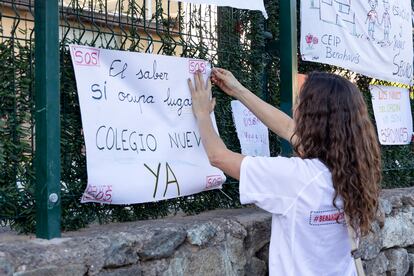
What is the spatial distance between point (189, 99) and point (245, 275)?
1.02 m

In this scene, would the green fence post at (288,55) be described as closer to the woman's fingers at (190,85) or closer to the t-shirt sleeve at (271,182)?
the woman's fingers at (190,85)

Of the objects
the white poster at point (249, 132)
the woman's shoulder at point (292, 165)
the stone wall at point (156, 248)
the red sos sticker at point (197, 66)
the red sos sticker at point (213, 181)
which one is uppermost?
the red sos sticker at point (197, 66)

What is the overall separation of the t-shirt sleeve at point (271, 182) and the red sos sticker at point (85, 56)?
894mm

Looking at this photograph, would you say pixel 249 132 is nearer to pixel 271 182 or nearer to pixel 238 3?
pixel 238 3

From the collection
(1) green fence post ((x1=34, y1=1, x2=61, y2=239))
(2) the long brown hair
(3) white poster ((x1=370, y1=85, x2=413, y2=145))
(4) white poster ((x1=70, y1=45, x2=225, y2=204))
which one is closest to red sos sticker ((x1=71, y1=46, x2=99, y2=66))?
(4) white poster ((x1=70, y1=45, x2=225, y2=204))

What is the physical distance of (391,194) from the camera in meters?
4.78

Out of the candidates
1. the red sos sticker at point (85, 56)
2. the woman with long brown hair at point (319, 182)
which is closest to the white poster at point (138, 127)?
the red sos sticker at point (85, 56)

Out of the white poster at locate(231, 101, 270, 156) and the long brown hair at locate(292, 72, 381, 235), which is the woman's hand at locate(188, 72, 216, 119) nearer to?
the white poster at locate(231, 101, 270, 156)

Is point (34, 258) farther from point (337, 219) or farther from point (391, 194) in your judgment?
point (391, 194)

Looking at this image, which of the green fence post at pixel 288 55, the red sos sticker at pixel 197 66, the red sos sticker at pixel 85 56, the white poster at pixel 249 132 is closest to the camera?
the red sos sticker at pixel 85 56

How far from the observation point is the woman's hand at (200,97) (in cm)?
331

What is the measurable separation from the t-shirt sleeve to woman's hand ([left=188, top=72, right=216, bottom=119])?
2.30 ft

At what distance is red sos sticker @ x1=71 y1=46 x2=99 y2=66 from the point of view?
9.50ft

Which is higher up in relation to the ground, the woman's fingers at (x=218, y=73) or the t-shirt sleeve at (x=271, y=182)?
the woman's fingers at (x=218, y=73)
